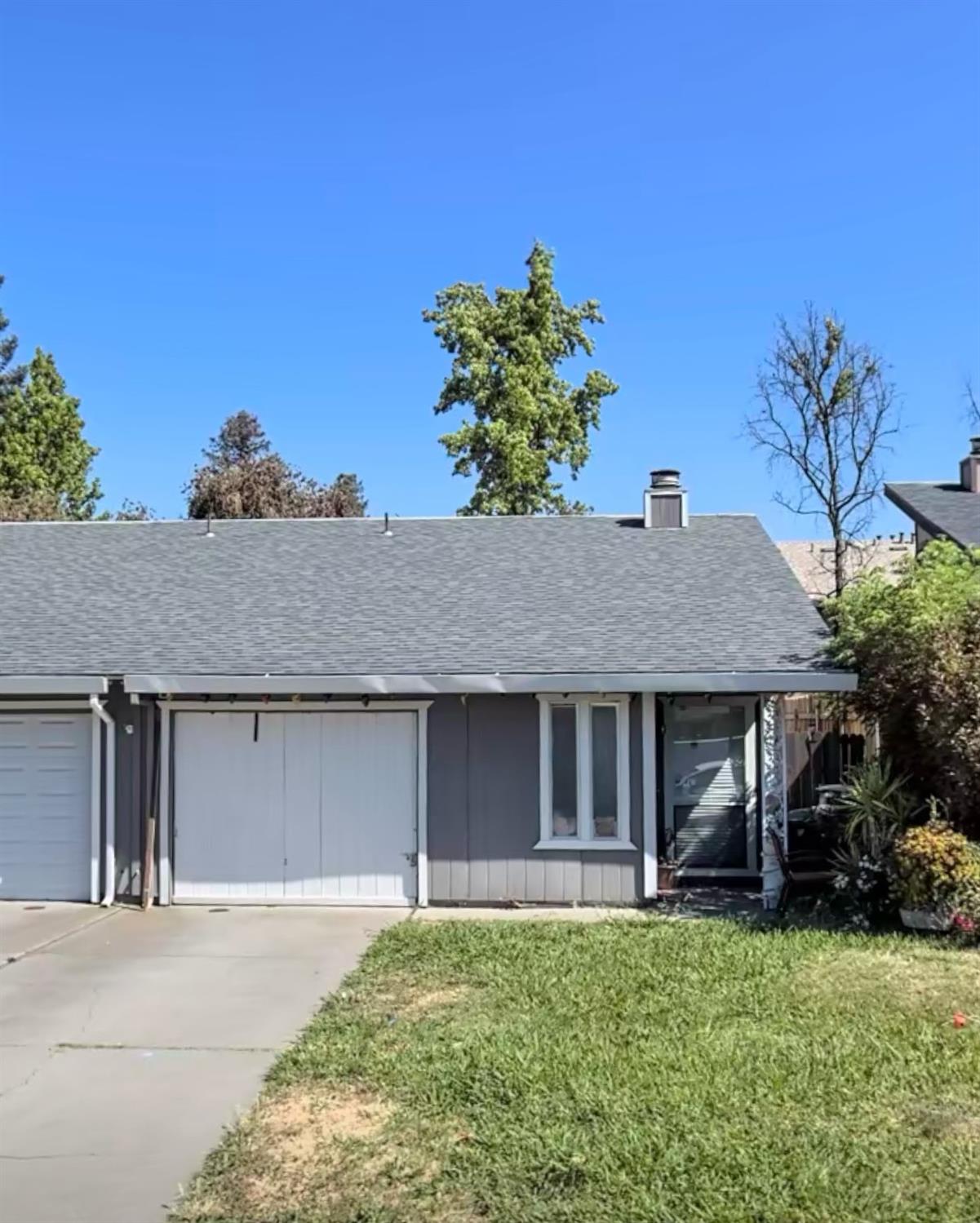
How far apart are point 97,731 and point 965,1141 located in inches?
346

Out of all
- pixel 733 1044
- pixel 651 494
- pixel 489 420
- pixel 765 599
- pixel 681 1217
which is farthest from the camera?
pixel 489 420

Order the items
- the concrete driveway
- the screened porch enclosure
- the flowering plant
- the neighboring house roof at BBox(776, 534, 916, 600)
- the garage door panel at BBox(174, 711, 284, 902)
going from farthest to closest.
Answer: the neighboring house roof at BBox(776, 534, 916, 600) < the screened porch enclosure < the garage door panel at BBox(174, 711, 284, 902) < the flowering plant < the concrete driveway

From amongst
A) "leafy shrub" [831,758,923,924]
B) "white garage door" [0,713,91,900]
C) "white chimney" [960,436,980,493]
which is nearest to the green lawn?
"leafy shrub" [831,758,923,924]

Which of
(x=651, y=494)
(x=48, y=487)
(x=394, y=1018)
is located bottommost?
(x=394, y=1018)

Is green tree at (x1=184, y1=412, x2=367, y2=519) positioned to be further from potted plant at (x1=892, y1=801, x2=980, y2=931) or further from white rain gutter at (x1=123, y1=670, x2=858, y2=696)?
potted plant at (x1=892, y1=801, x2=980, y2=931)

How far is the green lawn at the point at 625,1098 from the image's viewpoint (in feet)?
13.8

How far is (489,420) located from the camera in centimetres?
2725

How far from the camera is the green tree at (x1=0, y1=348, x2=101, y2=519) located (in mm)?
32781

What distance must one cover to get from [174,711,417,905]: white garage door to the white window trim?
1314 mm

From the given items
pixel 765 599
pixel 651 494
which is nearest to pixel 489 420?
pixel 651 494

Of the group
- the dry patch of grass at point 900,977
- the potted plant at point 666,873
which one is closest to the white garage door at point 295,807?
the potted plant at point 666,873

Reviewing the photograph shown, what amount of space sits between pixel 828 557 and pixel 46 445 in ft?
79.6

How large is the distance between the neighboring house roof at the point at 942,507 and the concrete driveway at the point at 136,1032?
926 cm

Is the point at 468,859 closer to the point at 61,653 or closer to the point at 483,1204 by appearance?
the point at 61,653
